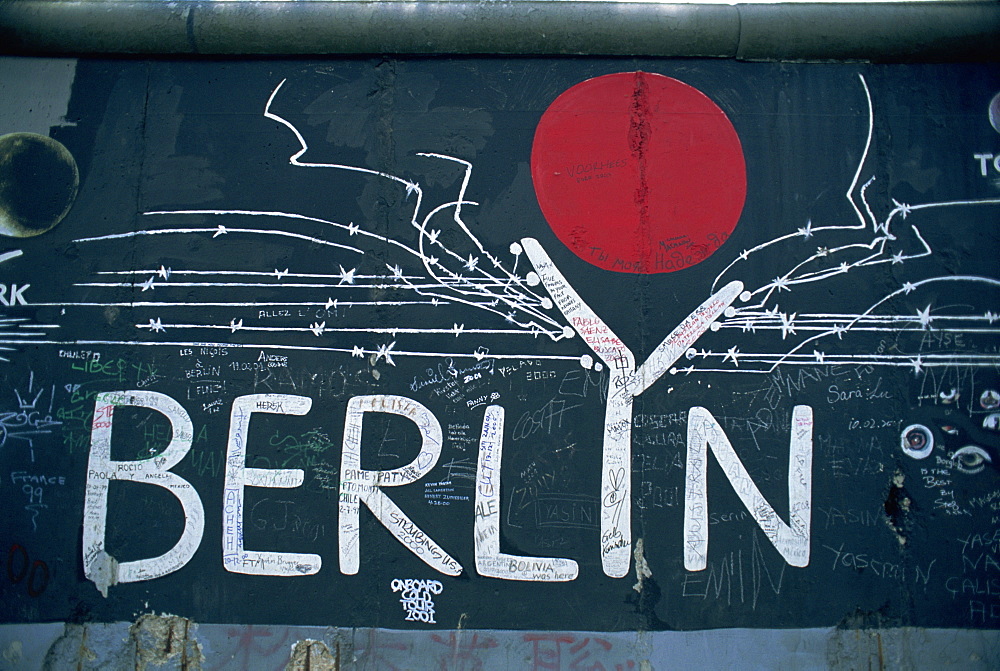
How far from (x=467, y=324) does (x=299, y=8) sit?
266cm

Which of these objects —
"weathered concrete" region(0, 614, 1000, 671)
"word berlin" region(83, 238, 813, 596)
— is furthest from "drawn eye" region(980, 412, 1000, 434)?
"weathered concrete" region(0, 614, 1000, 671)

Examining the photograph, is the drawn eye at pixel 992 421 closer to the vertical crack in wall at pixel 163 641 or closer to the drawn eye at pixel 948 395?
the drawn eye at pixel 948 395

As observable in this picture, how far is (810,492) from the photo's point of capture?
416 cm

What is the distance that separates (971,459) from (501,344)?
3502 millimetres

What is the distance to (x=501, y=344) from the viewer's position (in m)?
4.27

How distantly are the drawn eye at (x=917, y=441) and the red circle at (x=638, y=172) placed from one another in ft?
6.34

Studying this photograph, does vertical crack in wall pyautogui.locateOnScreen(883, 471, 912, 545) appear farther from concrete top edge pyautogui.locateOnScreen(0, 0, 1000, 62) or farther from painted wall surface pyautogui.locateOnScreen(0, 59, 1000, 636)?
concrete top edge pyautogui.locateOnScreen(0, 0, 1000, 62)

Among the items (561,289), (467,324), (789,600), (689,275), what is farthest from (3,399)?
(789,600)

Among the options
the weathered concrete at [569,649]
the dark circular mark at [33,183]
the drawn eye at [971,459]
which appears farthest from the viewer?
the dark circular mark at [33,183]

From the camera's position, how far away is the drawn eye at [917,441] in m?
4.20

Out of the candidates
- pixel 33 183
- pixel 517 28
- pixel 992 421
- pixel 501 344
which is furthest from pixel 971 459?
pixel 33 183

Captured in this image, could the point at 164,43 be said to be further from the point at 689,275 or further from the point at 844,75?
the point at 844,75

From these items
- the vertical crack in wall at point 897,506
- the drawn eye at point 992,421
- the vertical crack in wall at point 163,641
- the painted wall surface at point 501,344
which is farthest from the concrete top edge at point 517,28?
the vertical crack in wall at point 163,641

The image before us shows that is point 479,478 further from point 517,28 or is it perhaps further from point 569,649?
point 517,28
